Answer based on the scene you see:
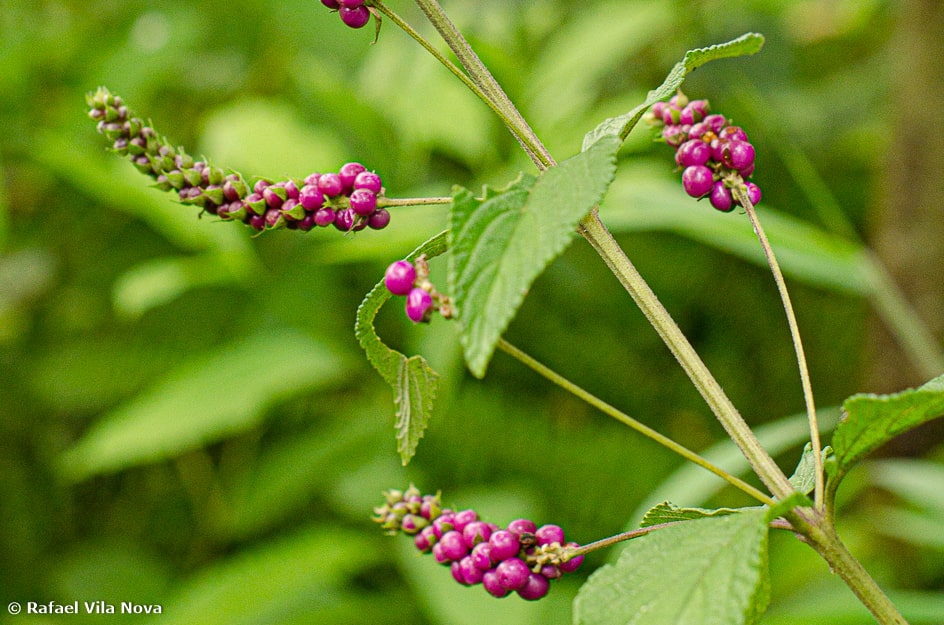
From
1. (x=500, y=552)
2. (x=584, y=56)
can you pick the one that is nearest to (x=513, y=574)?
(x=500, y=552)

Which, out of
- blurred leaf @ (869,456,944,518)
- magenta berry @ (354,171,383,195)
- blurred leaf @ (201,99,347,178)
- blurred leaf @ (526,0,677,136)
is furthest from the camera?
blurred leaf @ (526,0,677,136)

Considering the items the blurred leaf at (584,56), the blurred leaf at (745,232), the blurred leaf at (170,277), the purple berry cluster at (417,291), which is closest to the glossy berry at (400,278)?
the purple berry cluster at (417,291)

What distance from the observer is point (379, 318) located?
1591 millimetres

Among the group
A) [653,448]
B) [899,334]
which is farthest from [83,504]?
[899,334]

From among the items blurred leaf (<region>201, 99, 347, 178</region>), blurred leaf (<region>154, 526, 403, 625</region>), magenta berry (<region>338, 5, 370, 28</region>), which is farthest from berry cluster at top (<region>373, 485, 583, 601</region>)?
blurred leaf (<region>201, 99, 347, 178</region>)

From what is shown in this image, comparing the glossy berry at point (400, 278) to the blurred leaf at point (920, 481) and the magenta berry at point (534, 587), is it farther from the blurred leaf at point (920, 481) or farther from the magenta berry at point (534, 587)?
the blurred leaf at point (920, 481)

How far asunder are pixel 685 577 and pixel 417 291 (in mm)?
137

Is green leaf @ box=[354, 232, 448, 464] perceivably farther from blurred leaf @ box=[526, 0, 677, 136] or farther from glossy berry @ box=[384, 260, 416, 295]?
blurred leaf @ box=[526, 0, 677, 136]

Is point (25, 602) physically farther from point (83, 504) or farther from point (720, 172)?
point (720, 172)

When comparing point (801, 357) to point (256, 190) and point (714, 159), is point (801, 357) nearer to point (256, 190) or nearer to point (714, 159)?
point (714, 159)

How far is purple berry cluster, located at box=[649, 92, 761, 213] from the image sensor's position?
374mm

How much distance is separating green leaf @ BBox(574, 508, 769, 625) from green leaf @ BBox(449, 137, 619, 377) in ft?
0.31

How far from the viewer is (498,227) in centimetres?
29

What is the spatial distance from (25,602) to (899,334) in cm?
160
